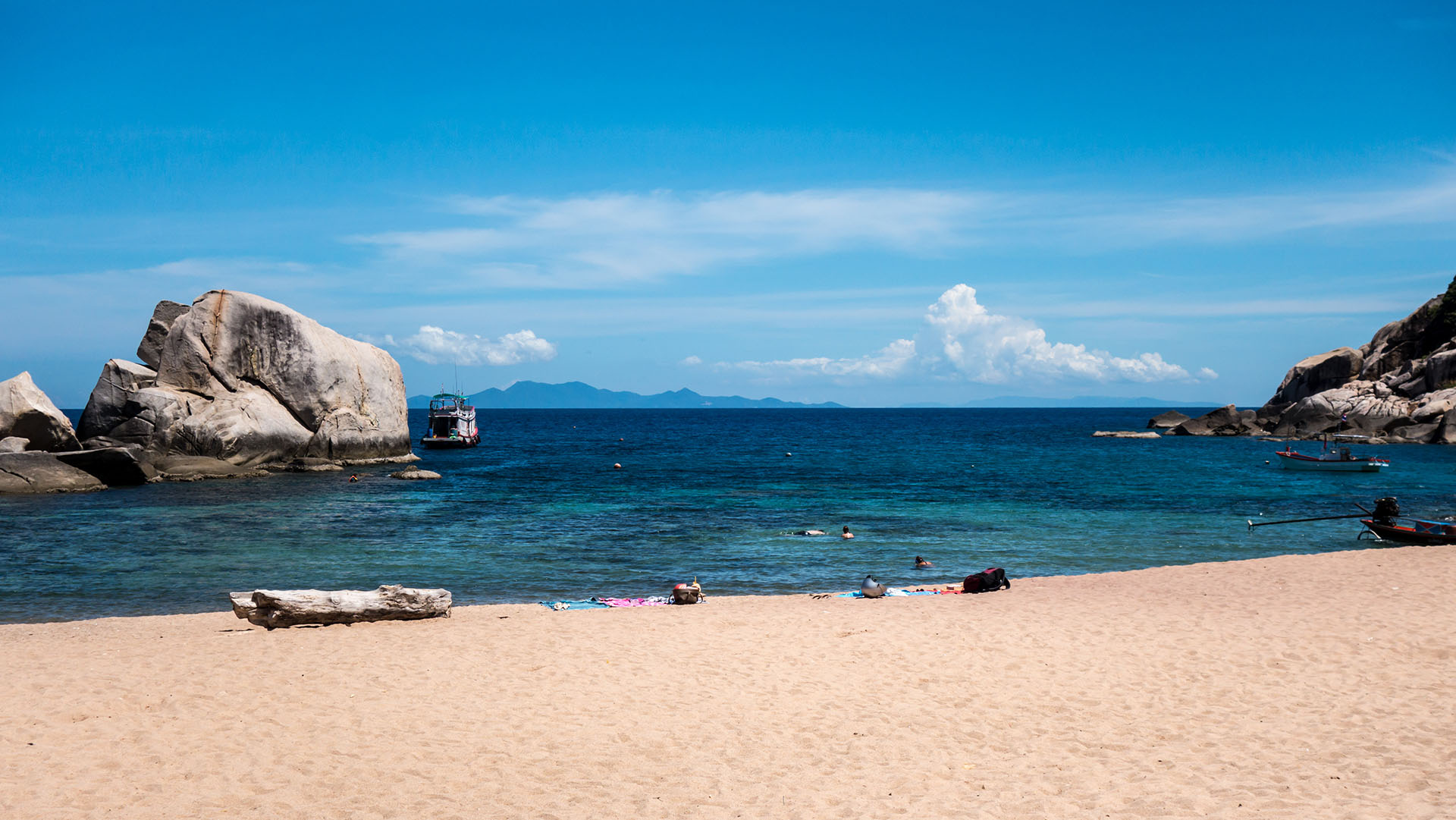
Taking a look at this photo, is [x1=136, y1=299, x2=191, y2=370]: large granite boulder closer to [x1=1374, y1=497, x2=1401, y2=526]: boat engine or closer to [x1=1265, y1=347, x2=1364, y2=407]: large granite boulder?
[x1=1374, y1=497, x2=1401, y2=526]: boat engine

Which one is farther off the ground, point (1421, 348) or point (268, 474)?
point (1421, 348)

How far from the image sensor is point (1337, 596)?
16.5 m

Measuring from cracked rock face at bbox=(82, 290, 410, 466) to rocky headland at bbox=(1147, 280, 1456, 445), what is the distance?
77979mm

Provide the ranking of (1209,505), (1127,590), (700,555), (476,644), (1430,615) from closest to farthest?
(476,644) < (1430,615) < (1127,590) < (700,555) < (1209,505)

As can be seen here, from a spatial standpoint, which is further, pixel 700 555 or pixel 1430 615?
pixel 700 555

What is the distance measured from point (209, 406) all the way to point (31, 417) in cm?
791

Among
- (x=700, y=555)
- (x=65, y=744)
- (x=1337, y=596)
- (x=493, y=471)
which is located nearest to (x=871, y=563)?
(x=700, y=555)

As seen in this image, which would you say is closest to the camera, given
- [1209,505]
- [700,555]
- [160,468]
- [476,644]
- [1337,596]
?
[476,644]

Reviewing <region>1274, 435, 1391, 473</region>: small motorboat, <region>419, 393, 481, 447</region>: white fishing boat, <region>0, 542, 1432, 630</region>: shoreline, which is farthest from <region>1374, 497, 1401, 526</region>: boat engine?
<region>419, 393, 481, 447</region>: white fishing boat

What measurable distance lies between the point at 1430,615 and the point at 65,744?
2030 cm

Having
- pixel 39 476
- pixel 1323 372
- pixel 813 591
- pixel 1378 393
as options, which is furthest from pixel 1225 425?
pixel 39 476

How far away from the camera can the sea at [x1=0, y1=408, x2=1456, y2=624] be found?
21.1 meters

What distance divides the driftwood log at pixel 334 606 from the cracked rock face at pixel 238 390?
118 feet

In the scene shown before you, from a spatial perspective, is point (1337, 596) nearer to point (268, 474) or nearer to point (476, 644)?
point (476, 644)
